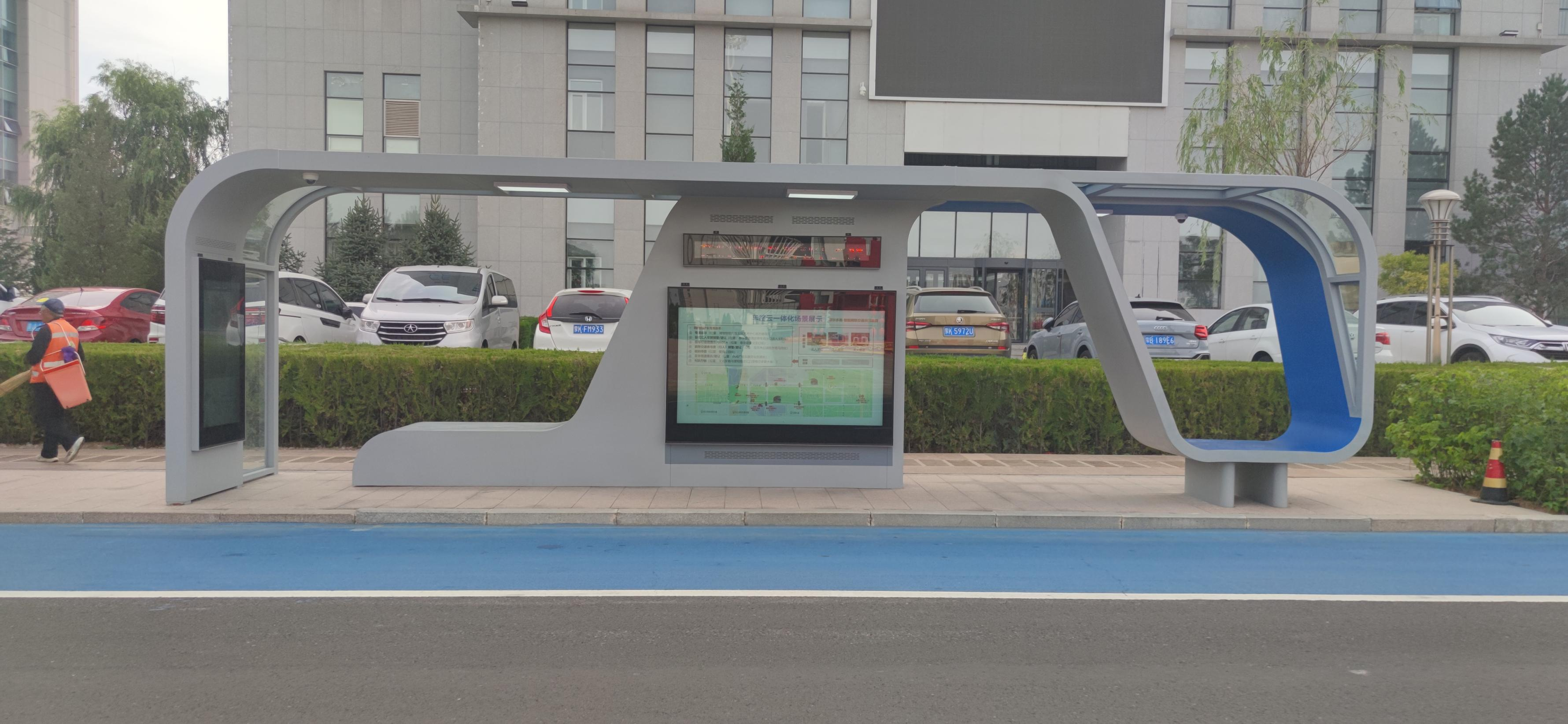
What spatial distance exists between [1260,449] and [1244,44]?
1176 inches

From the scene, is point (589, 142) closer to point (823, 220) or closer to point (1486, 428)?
point (823, 220)

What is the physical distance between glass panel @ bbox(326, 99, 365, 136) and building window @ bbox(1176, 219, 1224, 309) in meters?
29.1

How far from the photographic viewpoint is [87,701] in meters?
4.39

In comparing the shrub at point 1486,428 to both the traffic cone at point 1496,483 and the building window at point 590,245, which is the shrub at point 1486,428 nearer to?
the traffic cone at point 1496,483

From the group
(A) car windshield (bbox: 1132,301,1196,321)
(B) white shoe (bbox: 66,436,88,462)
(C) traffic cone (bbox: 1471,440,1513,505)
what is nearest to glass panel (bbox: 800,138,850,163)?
(A) car windshield (bbox: 1132,301,1196,321)

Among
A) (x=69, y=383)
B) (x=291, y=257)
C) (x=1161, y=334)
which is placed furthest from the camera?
(x=291, y=257)

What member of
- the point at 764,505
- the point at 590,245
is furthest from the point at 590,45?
the point at 764,505

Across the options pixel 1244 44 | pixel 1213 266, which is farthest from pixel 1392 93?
pixel 1213 266

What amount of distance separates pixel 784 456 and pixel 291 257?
30934mm

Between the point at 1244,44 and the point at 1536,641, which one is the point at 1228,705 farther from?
the point at 1244,44

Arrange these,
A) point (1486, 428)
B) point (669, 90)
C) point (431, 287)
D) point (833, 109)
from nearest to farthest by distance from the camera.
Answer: point (1486, 428) → point (431, 287) → point (833, 109) → point (669, 90)

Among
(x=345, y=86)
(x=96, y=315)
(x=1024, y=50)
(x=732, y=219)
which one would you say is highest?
(x=1024, y=50)

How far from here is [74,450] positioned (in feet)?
36.8

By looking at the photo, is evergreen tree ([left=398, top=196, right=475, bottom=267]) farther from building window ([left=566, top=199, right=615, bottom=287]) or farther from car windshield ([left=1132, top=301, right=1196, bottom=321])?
car windshield ([left=1132, top=301, right=1196, bottom=321])
